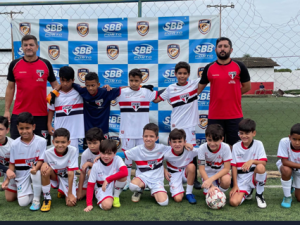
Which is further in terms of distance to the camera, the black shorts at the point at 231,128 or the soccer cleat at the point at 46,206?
the black shorts at the point at 231,128

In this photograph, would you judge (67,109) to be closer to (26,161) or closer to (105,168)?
(26,161)

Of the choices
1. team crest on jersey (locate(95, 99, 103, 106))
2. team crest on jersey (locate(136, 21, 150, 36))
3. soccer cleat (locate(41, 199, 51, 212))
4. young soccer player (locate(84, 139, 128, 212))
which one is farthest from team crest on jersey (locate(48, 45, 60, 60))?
soccer cleat (locate(41, 199, 51, 212))

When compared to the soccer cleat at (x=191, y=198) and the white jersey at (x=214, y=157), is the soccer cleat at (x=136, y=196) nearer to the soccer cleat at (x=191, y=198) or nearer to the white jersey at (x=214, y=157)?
the soccer cleat at (x=191, y=198)

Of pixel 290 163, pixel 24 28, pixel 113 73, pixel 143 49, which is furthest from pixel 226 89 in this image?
pixel 24 28

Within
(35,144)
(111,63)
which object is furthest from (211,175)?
(111,63)

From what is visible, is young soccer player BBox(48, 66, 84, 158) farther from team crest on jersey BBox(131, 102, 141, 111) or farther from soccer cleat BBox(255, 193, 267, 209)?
soccer cleat BBox(255, 193, 267, 209)

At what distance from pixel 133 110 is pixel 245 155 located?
1.51m

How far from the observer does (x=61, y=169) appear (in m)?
3.02

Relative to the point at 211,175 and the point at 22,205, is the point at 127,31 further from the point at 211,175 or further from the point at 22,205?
the point at 22,205

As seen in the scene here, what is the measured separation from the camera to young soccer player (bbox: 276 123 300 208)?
9.41 ft

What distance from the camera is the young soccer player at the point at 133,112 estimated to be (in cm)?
359

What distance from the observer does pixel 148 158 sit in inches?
126

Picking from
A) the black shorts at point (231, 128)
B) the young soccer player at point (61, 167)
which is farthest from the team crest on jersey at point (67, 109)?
the black shorts at point (231, 128)

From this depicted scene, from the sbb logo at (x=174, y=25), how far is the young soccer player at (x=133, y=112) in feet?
4.02
